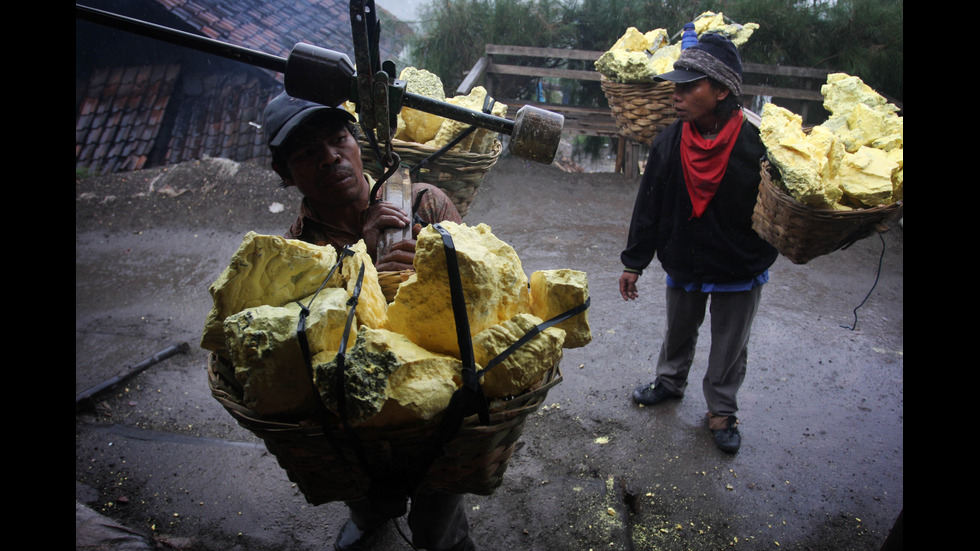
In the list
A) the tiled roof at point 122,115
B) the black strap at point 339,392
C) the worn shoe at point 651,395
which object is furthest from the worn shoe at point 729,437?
the tiled roof at point 122,115

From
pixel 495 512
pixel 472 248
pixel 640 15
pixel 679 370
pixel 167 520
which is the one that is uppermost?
pixel 640 15

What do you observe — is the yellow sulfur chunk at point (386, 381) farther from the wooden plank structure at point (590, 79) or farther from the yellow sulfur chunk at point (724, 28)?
the wooden plank structure at point (590, 79)

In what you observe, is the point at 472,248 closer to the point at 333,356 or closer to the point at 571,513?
the point at 333,356

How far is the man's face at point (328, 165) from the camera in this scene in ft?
6.72

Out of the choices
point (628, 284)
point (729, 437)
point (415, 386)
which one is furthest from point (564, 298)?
point (729, 437)

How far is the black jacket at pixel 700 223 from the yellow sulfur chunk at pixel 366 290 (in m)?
2.09

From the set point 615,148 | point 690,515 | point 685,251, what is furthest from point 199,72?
point 690,515

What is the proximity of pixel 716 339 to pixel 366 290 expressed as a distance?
2430 millimetres

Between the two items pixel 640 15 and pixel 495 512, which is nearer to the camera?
pixel 495 512

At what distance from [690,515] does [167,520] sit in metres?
2.54

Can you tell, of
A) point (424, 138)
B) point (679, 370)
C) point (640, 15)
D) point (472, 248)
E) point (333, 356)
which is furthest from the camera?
point (640, 15)

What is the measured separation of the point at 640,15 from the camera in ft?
24.6

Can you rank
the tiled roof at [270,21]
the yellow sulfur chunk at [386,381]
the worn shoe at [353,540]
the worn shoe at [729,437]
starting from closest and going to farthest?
the yellow sulfur chunk at [386,381] → the worn shoe at [353,540] → the worn shoe at [729,437] → the tiled roof at [270,21]

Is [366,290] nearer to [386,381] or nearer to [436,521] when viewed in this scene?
[386,381]
